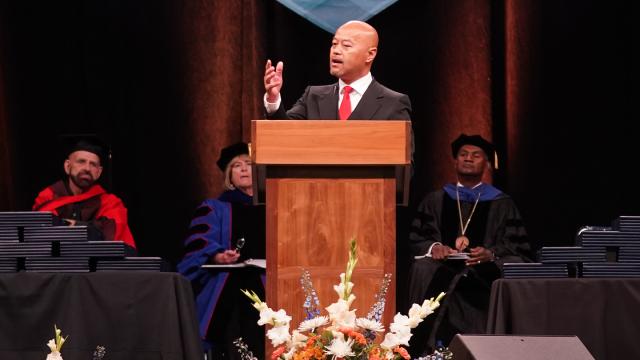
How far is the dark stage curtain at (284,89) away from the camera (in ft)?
27.0

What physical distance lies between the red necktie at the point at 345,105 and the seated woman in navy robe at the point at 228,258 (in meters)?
2.42

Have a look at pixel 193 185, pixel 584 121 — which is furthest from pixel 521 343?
pixel 193 185

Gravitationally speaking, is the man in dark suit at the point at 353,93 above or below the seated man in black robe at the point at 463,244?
above

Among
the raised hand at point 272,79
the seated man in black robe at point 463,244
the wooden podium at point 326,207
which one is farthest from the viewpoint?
the seated man in black robe at point 463,244

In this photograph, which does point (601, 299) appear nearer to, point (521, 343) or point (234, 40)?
point (521, 343)

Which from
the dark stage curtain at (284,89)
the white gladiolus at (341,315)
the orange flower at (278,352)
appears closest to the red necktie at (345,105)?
the orange flower at (278,352)

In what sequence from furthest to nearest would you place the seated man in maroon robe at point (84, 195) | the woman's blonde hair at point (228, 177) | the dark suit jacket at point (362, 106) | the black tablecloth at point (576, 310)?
the woman's blonde hair at point (228, 177) < the seated man in maroon robe at point (84, 195) < the black tablecloth at point (576, 310) < the dark suit jacket at point (362, 106)

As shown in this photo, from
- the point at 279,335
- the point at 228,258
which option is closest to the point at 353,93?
the point at 279,335

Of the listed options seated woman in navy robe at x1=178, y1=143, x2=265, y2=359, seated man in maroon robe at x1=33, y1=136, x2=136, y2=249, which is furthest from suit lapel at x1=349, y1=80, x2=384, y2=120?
seated man in maroon robe at x1=33, y1=136, x2=136, y2=249

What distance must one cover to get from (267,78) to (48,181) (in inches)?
159

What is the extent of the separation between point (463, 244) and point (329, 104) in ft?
8.67

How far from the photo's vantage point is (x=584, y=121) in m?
8.29

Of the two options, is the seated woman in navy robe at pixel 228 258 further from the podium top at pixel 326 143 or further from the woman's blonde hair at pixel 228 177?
the podium top at pixel 326 143

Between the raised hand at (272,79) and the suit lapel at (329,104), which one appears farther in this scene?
the suit lapel at (329,104)
